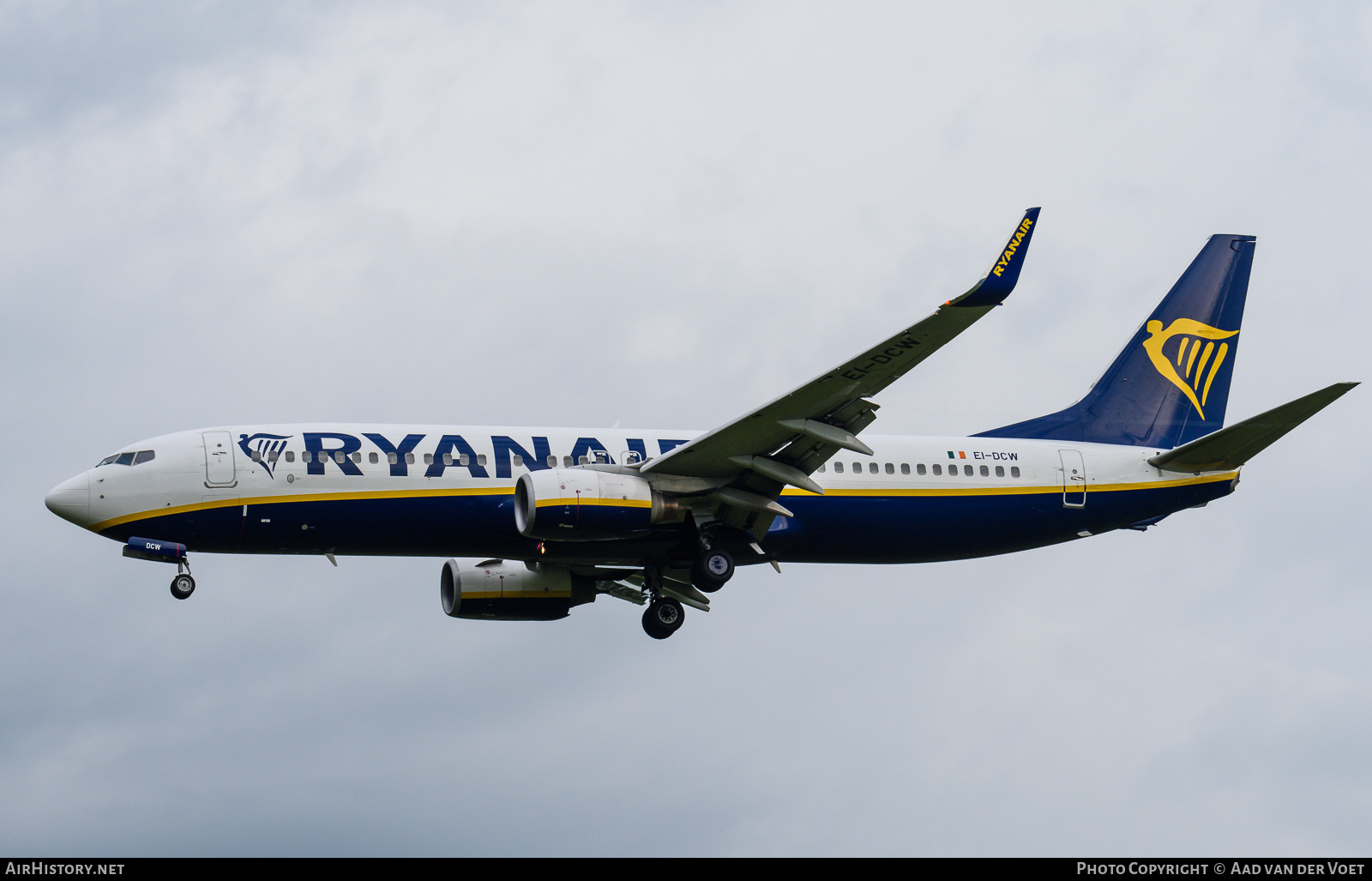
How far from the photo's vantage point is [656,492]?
106 ft

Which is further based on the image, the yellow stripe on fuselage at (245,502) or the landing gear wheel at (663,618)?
the landing gear wheel at (663,618)

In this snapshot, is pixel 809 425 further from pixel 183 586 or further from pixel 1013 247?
pixel 183 586

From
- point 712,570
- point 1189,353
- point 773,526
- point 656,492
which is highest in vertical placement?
point 1189,353

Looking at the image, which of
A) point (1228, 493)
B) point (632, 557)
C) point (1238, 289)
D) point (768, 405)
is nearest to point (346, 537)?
point (632, 557)

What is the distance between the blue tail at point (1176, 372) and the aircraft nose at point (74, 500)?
766 inches

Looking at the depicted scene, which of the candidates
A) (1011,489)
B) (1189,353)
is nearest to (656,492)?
(1011,489)

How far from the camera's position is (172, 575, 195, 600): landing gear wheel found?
31.7 m

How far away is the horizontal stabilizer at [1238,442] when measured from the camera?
32.2 metres

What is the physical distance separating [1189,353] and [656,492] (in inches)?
614

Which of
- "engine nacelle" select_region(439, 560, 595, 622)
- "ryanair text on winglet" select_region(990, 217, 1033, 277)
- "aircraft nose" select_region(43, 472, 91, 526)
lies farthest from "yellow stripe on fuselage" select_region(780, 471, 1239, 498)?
"aircraft nose" select_region(43, 472, 91, 526)

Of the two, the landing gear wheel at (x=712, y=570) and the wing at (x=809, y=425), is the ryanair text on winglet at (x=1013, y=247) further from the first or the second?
the landing gear wheel at (x=712, y=570)

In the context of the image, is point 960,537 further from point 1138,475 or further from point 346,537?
point 346,537

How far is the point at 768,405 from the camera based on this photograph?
99.3 ft

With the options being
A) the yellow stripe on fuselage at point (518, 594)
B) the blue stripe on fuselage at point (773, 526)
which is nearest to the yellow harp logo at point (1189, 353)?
the blue stripe on fuselage at point (773, 526)
